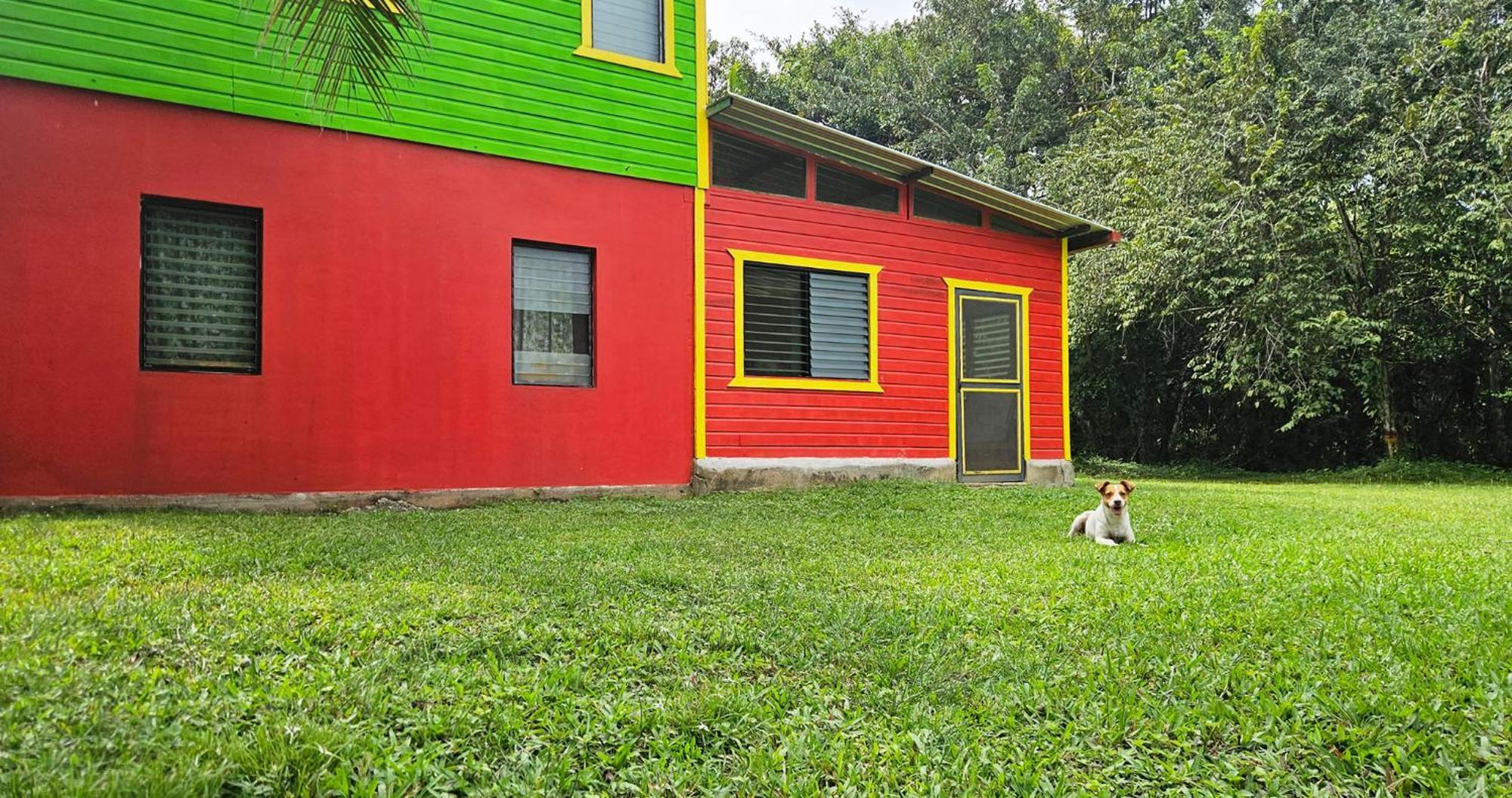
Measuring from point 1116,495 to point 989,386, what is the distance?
581cm

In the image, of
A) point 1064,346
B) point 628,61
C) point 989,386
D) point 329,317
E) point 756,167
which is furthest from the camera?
point 1064,346

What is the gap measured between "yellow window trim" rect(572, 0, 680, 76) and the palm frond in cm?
168

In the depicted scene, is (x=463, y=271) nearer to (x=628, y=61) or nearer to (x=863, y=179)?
(x=628, y=61)

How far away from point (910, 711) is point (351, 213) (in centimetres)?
731

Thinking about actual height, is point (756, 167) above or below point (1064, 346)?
above

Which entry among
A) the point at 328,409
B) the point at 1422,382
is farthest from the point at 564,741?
the point at 1422,382

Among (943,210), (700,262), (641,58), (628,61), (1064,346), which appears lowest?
(1064,346)

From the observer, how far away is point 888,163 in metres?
10.7

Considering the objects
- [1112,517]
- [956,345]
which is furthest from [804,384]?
[1112,517]

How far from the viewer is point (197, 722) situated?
2.26m

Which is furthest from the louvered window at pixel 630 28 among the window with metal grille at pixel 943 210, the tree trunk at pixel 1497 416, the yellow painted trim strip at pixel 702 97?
the tree trunk at pixel 1497 416

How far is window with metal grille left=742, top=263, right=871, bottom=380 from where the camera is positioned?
10.1 meters

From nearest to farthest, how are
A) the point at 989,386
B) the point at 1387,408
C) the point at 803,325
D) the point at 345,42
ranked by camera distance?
the point at 345,42 → the point at 803,325 → the point at 989,386 → the point at 1387,408

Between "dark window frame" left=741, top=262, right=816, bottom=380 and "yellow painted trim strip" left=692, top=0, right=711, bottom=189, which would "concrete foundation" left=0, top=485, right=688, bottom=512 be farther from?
"yellow painted trim strip" left=692, top=0, right=711, bottom=189
